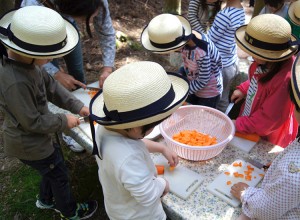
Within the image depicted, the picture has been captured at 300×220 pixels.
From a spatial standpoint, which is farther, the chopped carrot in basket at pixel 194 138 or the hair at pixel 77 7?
the hair at pixel 77 7

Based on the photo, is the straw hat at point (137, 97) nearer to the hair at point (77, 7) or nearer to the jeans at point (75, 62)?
the hair at point (77, 7)

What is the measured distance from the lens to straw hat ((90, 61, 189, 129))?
107cm

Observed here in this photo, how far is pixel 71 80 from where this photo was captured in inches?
90.5

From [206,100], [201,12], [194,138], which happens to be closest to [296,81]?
[194,138]

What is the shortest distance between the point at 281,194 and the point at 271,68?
3.01ft

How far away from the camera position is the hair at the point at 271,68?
5.77ft

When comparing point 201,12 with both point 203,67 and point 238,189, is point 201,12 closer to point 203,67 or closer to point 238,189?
point 203,67

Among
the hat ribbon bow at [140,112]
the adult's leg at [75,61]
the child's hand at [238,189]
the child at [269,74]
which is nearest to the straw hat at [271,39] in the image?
the child at [269,74]

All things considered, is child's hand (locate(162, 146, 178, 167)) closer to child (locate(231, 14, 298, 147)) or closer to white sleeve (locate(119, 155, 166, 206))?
white sleeve (locate(119, 155, 166, 206))

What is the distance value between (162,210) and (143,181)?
34cm

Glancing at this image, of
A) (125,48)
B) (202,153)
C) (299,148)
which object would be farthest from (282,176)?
(125,48)

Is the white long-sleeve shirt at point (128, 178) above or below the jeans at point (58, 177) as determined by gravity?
above

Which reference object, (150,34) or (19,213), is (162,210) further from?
(19,213)

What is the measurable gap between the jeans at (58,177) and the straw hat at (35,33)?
70 centimetres
